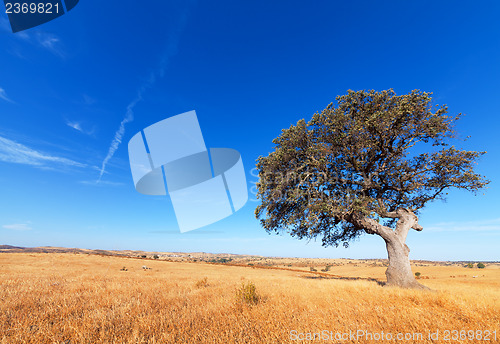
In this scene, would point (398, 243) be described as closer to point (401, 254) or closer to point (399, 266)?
point (401, 254)

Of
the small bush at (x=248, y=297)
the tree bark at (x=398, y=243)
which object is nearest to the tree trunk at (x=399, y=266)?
the tree bark at (x=398, y=243)

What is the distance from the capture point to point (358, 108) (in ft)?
47.5

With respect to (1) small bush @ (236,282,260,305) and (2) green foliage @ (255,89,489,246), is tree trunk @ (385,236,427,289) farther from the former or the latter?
(1) small bush @ (236,282,260,305)

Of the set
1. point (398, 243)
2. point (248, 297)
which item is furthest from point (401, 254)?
point (248, 297)

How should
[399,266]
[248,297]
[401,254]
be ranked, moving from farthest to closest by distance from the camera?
[401,254] → [399,266] → [248,297]

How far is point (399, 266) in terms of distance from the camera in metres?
12.3

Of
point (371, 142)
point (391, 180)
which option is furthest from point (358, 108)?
point (391, 180)

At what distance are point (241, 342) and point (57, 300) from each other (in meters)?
6.89

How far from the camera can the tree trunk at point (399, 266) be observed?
11.9 metres

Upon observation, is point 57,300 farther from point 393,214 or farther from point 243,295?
point 393,214

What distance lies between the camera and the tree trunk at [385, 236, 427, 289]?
11.9 meters

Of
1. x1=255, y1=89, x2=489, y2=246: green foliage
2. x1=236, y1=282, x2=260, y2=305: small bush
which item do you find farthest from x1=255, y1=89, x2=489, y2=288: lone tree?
x1=236, y1=282, x2=260, y2=305: small bush

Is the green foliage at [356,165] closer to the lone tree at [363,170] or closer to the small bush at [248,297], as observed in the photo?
Result: the lone tree at [363,170]

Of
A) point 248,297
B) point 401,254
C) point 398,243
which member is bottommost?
point 248,297
